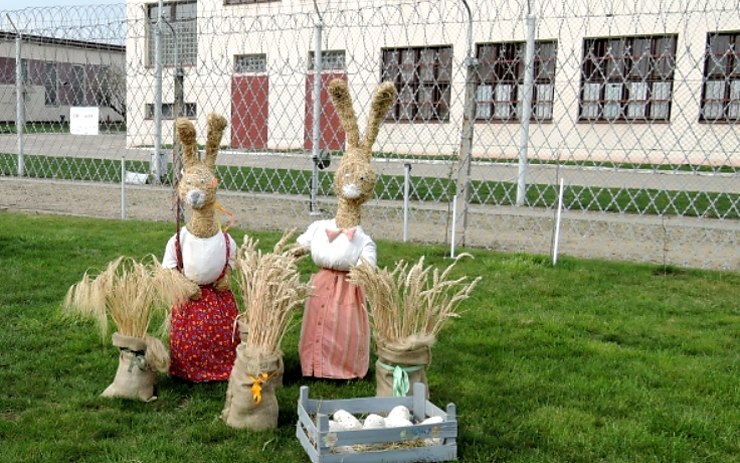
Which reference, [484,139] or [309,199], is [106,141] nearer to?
[484,139]

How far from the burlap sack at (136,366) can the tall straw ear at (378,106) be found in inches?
41.7

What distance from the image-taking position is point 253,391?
2.35 metres

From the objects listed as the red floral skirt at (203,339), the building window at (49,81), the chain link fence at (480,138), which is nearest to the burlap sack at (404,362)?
the red floral skirt at (203,339)

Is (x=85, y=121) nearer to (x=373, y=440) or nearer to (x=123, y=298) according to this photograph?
(x=123, y=298)

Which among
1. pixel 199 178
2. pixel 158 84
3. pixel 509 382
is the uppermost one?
pixel 158 84

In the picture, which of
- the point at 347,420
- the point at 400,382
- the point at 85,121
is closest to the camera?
the point at 347,420

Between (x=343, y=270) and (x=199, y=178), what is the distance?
622 millimetres

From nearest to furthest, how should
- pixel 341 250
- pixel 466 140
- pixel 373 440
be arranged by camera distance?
1. pixel 373 440
2. pixel 341 250
3. pixel 466 140

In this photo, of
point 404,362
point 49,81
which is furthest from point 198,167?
point 49,81

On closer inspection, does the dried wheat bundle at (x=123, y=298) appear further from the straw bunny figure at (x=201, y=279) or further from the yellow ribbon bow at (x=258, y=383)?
the yellow ribbon bow at (x=258, y=383)

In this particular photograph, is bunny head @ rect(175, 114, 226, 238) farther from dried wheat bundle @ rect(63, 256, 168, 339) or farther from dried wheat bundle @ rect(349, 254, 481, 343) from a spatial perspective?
dried wheat bundle @ rect(349, 254, 481, 343)

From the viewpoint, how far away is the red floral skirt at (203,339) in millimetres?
2766

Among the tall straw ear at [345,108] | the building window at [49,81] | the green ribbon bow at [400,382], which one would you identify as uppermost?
the building window at [49,81]

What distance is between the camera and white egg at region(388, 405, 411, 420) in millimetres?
2314
